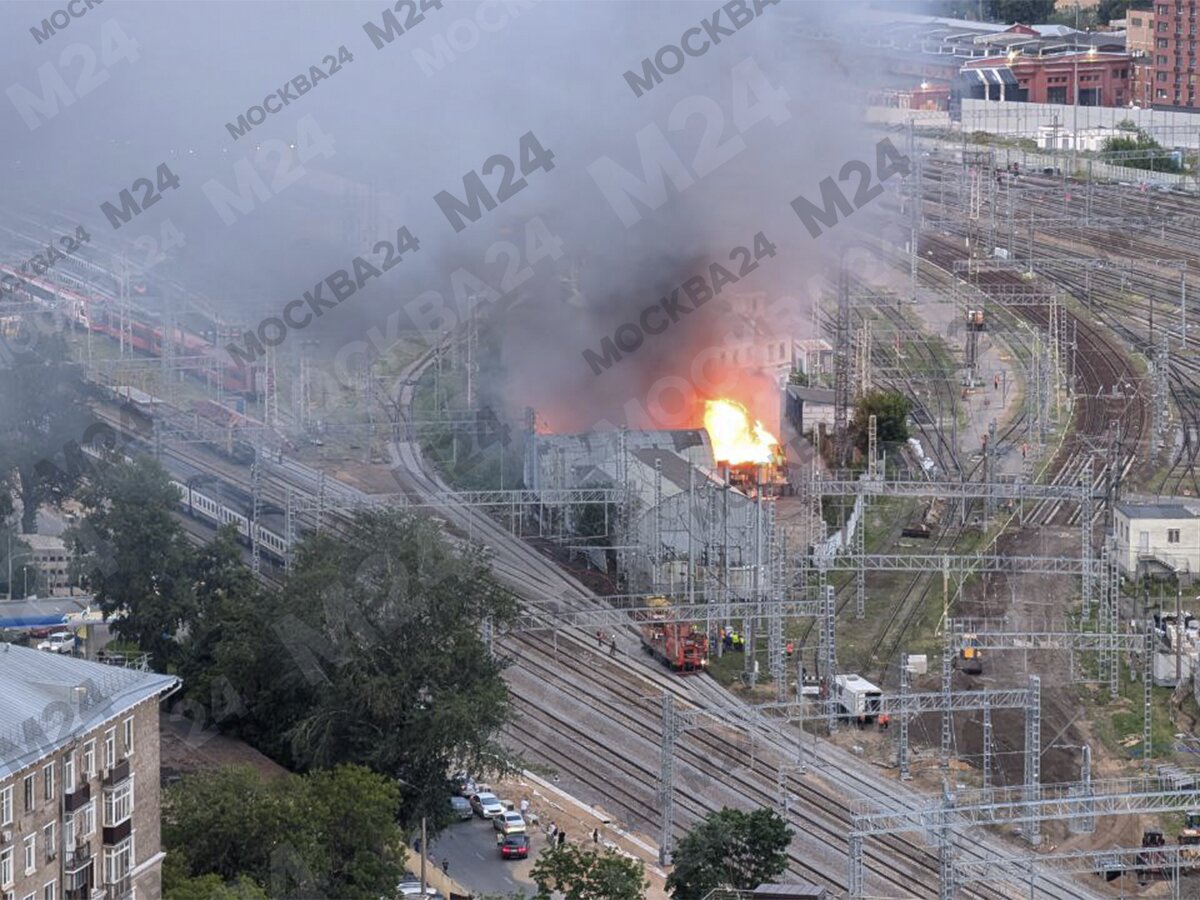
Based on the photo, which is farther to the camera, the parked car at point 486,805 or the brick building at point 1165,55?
the brick building at point 1165,55

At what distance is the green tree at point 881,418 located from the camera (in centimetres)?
3903

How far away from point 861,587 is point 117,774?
46.1 feet

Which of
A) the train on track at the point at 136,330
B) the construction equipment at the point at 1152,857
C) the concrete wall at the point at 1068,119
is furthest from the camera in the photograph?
the concrete wall at the point at 1068,119

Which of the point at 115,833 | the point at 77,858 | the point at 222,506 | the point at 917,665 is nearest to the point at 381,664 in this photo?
the point at 115,833

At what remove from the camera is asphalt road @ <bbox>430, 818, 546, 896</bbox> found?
23922 millimetres

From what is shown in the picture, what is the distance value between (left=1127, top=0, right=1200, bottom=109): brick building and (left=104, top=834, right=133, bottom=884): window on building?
52492 millimetres

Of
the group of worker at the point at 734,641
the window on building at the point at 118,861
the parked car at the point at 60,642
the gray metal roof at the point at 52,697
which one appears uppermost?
the gray metal roof at the point at 52,697

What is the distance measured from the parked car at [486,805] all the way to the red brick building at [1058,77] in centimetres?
4686

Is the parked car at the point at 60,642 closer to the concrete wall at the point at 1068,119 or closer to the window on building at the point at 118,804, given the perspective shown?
the window on building at the point at 118,804

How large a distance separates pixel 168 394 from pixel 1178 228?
24.5 metres

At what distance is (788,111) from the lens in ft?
133

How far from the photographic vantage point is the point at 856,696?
2814cm

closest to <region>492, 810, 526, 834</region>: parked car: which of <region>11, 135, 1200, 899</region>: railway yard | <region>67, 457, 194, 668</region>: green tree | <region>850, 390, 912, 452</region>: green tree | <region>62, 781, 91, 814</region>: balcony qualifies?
<region>11, 135, 1200, 899</region>: railway yard

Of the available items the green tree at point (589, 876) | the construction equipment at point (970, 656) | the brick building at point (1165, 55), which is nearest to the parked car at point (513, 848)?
the green tree at point (589, 876)
